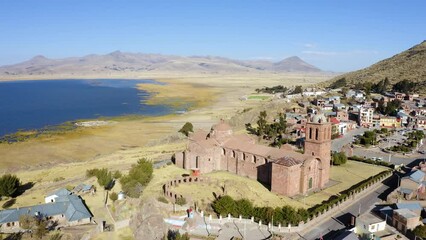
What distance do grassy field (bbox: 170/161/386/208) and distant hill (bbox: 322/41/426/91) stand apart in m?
82.0

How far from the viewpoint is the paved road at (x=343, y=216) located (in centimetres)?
3173

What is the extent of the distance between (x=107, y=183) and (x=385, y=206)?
30.7 metres

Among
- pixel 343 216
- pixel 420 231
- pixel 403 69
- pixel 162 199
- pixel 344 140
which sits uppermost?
pixel 403 69

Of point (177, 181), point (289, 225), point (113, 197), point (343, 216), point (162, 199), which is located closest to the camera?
point (289, 225)

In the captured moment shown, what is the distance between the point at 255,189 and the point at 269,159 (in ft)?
13.0

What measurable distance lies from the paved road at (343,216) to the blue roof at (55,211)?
801 inches

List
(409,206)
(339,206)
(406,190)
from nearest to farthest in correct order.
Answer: (409,206) → (339,206) → (406,190)

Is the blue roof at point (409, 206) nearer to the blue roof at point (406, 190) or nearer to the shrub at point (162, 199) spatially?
the blue roof at point (406, 190)

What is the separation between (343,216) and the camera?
35469 mm

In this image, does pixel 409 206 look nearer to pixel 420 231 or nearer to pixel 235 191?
pixel 420 231

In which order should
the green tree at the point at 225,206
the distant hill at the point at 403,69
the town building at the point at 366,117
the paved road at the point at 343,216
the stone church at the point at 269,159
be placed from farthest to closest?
the distant hill at the point at 403,69
the town building at the point at 366,117
the stone church at the point at 269,159
the green tree at the point at 225,206
the paved road at the point at 343,216

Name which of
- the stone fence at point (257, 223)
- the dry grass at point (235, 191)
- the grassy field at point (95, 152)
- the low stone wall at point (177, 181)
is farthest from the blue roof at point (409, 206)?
the low stone wall at point (177, 181)

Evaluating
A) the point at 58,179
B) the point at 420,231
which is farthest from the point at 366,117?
the point at 58,179

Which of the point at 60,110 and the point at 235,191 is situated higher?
the point at 60,110
